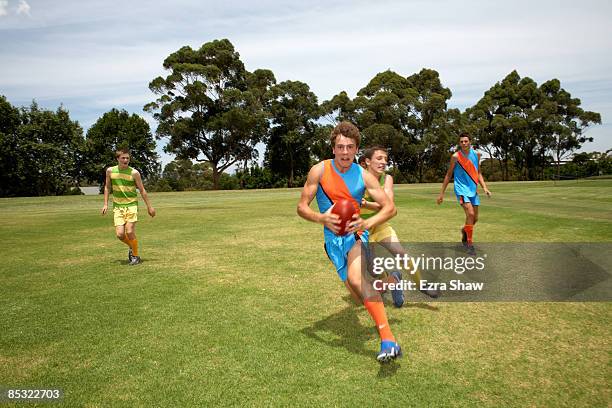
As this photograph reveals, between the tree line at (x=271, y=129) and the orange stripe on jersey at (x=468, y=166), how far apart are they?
49951 mm

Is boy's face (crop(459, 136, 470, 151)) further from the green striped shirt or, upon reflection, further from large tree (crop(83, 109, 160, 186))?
large tree (crop(83, 109, 160, 186))

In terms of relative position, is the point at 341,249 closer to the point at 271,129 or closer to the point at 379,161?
the point at 379,161

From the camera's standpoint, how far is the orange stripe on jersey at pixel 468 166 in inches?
366

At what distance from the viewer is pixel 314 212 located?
429 cm

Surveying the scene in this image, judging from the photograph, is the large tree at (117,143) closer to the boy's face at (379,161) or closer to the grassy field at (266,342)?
the grassy field at (266,342)

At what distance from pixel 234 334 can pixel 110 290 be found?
3.30 metres

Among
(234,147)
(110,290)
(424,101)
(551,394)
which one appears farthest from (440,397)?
(424,101)

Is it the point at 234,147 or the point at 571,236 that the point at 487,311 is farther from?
the point at 234,147

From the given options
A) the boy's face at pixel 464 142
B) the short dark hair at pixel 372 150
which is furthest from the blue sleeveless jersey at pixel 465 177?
the short dark hair at pixel 372 150

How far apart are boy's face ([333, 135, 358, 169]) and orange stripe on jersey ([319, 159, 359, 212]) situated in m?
0.17

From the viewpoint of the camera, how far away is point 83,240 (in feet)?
41.4

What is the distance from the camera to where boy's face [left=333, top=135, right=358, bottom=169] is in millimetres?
4578

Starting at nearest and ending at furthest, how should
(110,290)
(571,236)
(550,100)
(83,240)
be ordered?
(110,290)
(571,236)
(83,240)
(550,100)

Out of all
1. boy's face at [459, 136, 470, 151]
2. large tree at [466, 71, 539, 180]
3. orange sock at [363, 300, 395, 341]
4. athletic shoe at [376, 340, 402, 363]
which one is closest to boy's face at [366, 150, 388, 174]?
orange sock at [363, 300, 395, 341]
